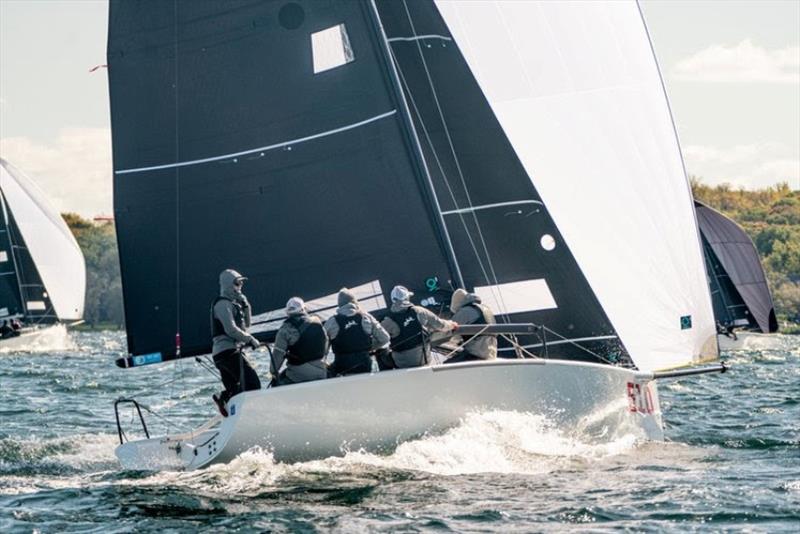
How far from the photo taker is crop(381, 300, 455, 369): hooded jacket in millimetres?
10062

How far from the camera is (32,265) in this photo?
4250cm

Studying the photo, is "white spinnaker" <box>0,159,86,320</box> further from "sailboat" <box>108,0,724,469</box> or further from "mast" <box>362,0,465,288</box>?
"mast" <box>362,0,465,288</box>

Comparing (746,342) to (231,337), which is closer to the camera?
(231,337)

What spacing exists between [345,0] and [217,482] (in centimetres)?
452

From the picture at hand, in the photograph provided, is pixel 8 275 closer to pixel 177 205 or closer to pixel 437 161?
pixel 177 205

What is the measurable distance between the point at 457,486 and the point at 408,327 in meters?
1.60

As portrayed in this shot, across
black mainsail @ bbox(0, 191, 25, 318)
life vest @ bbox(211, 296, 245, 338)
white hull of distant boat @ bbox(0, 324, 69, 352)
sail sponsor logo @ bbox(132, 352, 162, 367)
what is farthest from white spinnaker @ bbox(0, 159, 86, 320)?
life vest @ bbox(211, 296, 245, 338)

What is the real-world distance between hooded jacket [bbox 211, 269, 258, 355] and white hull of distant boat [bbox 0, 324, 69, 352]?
106ft

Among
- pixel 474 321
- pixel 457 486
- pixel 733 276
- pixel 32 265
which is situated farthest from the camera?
pixel 32 265

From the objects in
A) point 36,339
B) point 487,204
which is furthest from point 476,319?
point 36,339

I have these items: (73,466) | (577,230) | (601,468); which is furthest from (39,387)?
(601,468)

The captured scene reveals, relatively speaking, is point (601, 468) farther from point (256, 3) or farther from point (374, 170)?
point (256, 3)

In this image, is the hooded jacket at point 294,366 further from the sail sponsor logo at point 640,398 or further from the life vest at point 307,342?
the sail sponsor logo at point 640,398

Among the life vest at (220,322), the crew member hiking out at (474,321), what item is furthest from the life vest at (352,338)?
the crew member hiking out at (474,321)
